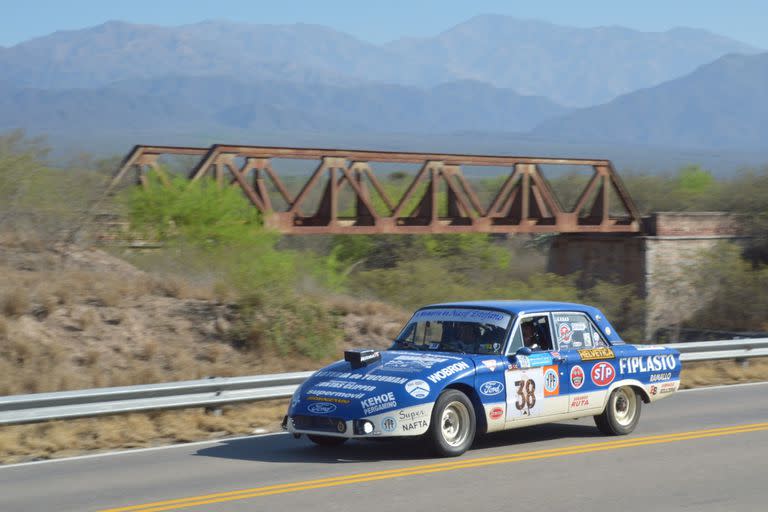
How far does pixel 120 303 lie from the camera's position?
59.2ft

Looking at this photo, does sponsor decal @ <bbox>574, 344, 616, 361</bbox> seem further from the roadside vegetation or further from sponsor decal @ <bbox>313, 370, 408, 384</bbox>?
the roadside vegetation

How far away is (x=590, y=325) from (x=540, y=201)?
68.6ft

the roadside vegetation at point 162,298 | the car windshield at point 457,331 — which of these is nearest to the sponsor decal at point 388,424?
the car windshield at point 457,331

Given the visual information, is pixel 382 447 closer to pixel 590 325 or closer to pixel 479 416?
pixel 479 416

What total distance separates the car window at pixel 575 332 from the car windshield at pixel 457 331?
0.75 m

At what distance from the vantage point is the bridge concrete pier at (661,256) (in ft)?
112

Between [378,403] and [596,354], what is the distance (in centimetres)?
304

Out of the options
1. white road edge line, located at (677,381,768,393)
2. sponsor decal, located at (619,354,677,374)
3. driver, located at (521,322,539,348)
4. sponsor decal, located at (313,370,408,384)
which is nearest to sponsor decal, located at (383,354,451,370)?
sponsor decal, located at (313,370,408,384)

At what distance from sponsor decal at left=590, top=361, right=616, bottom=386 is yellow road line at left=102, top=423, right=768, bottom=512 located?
25.9 inches

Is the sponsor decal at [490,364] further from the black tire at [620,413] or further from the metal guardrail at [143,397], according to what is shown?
the metal guardrail at [143,397]

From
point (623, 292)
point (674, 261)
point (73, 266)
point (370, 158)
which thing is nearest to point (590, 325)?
point (73, 266)

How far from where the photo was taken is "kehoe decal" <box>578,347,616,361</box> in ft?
39.4

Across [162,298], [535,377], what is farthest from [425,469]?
[162,298]

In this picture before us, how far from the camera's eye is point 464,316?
1170cm
